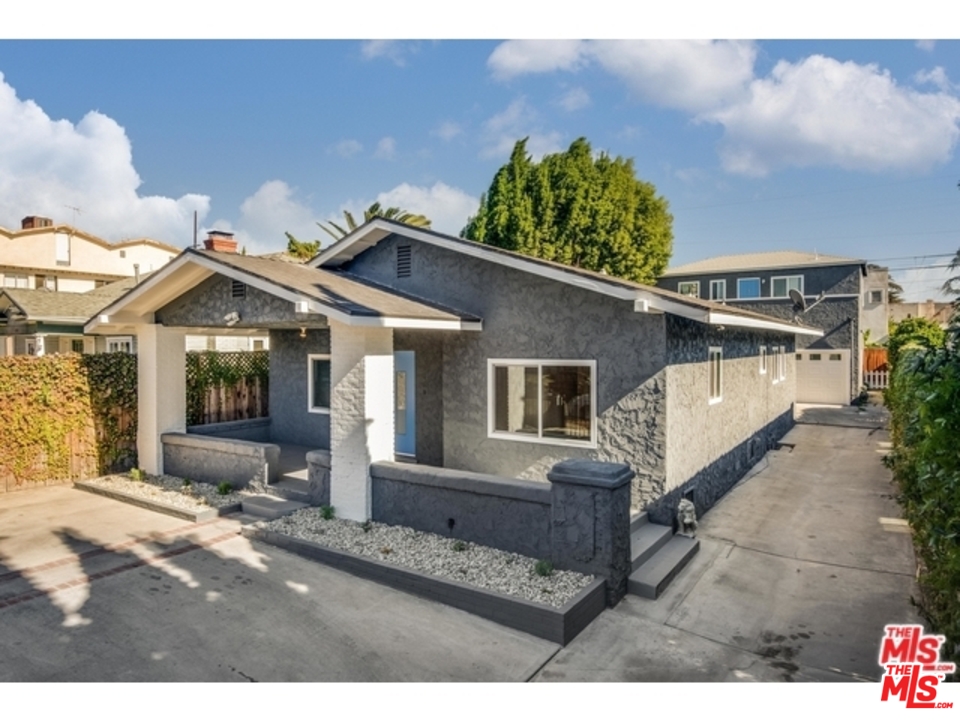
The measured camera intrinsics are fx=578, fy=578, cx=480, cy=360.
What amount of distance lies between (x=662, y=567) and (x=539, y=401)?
130 inches

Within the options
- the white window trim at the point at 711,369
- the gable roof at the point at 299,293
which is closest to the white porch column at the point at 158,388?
the gable roof at the point at 299,293

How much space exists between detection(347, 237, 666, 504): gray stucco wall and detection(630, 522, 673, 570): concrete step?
21.0 inches

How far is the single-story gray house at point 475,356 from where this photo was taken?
→ 847 centimetres

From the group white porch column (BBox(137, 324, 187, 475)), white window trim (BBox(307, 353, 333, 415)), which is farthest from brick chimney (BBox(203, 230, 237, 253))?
white window trim (BBox(307, 353, 333, 415))

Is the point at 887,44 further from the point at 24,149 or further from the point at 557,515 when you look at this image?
the point at 24,149

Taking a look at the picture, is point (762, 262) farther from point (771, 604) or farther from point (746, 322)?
point (771, 604)

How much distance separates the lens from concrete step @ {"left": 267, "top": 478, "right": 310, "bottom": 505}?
31.0ft

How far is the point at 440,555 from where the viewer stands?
7.16 metres

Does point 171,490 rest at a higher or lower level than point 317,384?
lower

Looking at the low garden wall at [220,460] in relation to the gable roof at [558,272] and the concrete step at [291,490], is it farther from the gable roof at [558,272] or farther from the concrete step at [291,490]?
the gable roof at [558,272]

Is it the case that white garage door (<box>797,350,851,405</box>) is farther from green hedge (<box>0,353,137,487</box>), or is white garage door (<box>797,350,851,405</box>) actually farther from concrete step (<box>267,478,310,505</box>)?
green hedge (<box>0,353,137,487</box>)

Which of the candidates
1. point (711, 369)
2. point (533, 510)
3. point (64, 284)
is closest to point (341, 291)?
point (533, 510)

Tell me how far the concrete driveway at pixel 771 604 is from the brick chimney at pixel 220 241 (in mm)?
9145

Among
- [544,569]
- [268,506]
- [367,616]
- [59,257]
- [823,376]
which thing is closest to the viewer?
[367,616]
